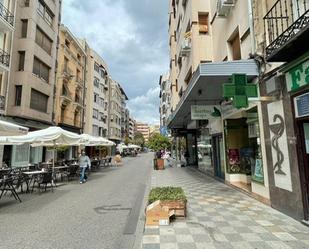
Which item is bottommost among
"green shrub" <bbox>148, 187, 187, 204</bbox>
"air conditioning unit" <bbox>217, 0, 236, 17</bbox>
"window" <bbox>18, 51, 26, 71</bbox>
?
"green shrub" <bbox>148, 187, 187, 204</bbox>

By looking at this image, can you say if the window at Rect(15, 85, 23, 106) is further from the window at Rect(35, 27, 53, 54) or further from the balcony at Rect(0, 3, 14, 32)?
the window at Rect(35, 27, 53, 54)

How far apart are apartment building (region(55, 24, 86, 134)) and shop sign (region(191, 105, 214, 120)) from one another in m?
22.8

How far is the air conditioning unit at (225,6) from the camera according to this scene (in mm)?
11062

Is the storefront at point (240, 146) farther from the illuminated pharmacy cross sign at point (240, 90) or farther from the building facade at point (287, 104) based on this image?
the illuminated pharmacy cross sign at point (240, 90)

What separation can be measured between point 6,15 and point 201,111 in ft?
60.4

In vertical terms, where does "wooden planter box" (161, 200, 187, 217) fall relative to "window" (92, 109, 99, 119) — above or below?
below

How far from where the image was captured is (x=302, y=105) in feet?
20.7

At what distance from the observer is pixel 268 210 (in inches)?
299

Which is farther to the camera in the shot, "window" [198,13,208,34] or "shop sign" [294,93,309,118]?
"window" [198,13,208,34]

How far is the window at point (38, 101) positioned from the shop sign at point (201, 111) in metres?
17.3

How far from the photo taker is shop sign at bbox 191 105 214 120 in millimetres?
12797

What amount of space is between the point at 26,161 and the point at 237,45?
68.8ft

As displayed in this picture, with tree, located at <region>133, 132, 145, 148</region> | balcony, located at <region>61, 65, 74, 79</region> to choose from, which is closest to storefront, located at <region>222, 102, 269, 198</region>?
balcony, located at <region>61, 65, 74, 79</region>

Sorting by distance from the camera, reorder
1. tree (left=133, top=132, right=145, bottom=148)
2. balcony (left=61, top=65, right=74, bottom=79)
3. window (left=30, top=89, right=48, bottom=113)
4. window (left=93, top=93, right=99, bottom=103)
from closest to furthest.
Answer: window (left=30, top=89, right=48, bottom=113), balcony (left=61, top=65, right=74, bottom=79), window (left=93, top=93, right=99, bottom=103), tree (left=133, top=132, right=145, bottom=148)
